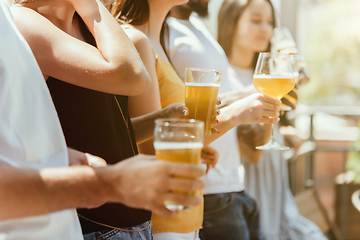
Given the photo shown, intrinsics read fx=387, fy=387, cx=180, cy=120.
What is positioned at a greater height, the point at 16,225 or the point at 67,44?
the point at 67,44

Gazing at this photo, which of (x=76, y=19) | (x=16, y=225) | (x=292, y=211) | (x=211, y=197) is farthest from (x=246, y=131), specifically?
(x=16, y=225)

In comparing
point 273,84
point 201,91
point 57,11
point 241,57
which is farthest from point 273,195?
point 57,11

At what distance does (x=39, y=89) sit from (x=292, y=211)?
2657 millimetres

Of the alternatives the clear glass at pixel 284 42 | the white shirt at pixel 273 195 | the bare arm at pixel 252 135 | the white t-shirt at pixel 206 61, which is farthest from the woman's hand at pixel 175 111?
the white shirt at pixel 273 195

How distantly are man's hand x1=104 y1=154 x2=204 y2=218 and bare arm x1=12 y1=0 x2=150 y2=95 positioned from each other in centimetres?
35

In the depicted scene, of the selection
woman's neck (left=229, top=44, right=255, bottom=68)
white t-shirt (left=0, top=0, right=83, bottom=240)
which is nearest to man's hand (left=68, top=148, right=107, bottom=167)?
white t-shirt (left=0, top=0, right=83, bottom=240)


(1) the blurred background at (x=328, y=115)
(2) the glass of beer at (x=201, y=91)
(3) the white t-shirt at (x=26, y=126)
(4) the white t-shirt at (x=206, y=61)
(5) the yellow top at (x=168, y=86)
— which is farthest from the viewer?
(1) the blurred background at (x=328, y=115)

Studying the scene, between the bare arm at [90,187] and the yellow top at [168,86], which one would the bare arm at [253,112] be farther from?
the bare arm at [90,187]

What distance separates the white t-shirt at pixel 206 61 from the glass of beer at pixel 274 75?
1.25 feet

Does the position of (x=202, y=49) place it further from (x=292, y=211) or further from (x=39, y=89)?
(x=292, y=211)

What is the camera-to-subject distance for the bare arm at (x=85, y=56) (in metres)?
0.86

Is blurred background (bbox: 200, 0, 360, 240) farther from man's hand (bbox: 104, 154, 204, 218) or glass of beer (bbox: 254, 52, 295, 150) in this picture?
man's hand (bbox: 104, 154, 204, 218)

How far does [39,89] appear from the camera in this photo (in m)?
0.73

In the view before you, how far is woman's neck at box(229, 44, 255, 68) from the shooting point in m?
2.61
